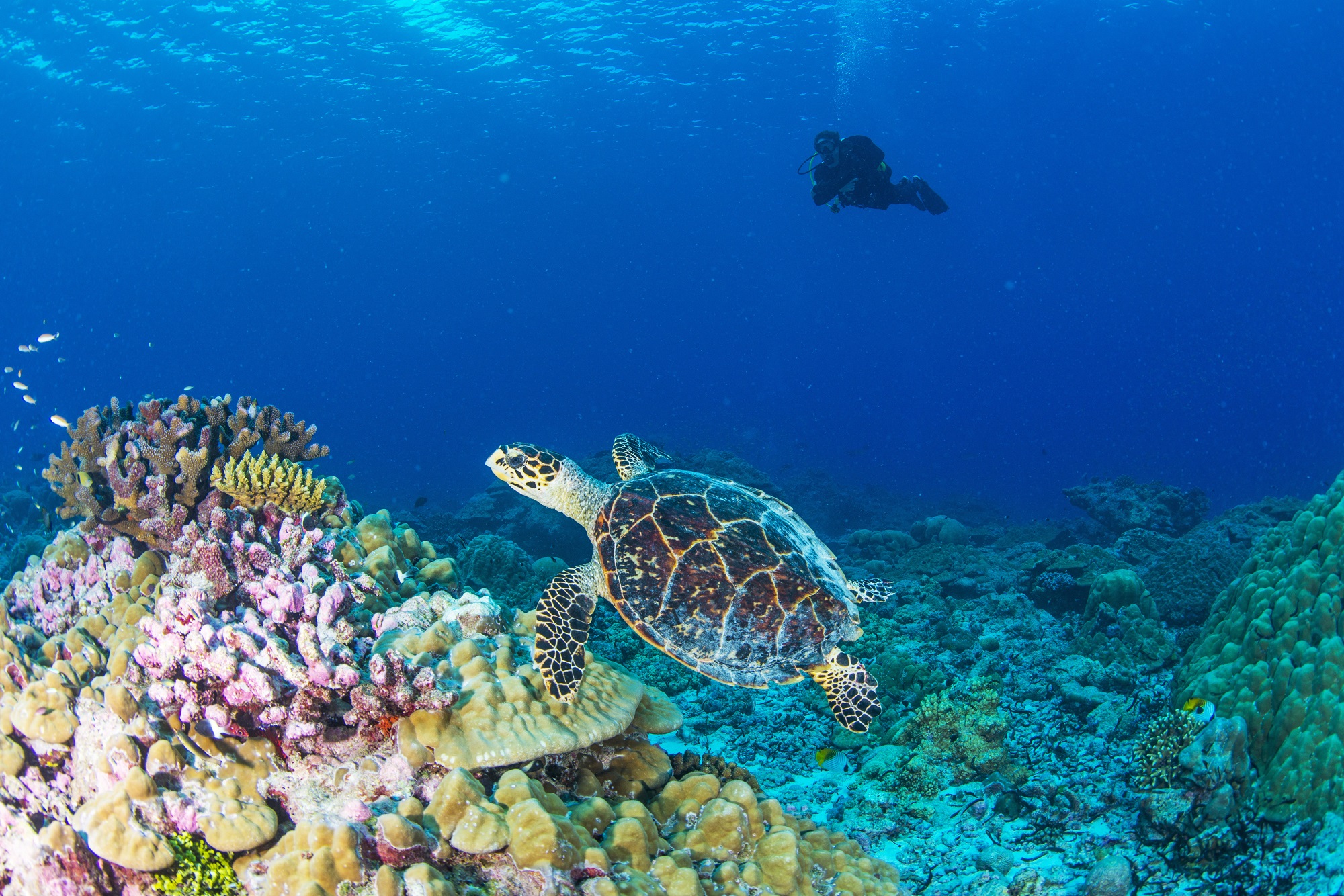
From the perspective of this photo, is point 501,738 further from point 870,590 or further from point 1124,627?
point 1124,627

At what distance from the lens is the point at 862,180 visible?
1481 cm

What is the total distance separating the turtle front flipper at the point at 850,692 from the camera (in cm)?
439

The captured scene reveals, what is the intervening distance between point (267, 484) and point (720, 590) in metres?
3.30

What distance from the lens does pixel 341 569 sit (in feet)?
12.8

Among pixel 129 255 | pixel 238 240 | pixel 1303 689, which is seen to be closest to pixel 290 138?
pixel 238 240

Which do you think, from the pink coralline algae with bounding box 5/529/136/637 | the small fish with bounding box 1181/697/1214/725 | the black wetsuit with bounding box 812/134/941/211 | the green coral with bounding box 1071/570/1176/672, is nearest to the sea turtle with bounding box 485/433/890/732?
the small fish with bounding box 1181/697/1214/725

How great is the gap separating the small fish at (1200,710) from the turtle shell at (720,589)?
82.4 inches

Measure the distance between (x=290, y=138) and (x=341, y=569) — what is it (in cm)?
5835

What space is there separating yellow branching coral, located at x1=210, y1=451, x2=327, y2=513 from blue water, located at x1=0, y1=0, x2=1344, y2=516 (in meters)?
9.08

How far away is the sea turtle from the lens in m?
4.11

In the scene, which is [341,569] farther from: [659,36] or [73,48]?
[73,48]

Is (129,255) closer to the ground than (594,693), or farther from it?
closer to the ground

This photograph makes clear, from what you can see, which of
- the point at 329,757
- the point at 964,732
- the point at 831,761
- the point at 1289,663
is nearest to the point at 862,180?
the point at 1289,663

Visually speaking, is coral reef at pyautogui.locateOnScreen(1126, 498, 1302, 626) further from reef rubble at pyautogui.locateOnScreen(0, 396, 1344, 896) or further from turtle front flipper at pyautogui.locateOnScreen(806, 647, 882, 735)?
turtle front flipper at pyautogui.locateOnScreen(806, 647, 882, 735)
